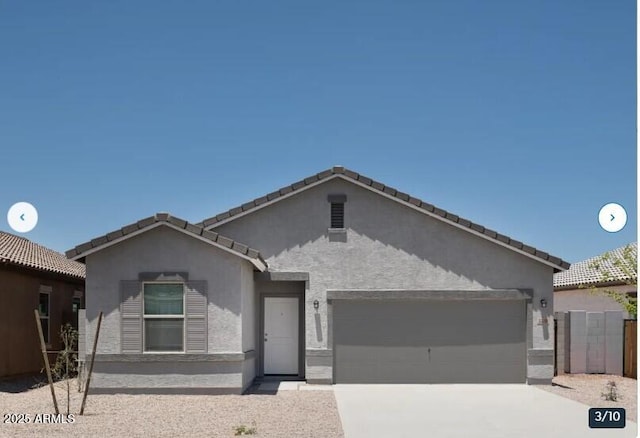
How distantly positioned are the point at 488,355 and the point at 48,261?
12306 millimetres

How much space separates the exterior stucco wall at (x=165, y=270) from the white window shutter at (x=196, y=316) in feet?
0.34

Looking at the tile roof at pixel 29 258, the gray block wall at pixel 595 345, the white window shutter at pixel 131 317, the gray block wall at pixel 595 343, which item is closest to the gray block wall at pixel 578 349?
the gray block wall at pixel 595 343

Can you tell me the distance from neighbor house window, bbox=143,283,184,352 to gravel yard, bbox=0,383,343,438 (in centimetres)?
103

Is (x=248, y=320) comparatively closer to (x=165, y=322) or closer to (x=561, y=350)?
(x=165, y=322)

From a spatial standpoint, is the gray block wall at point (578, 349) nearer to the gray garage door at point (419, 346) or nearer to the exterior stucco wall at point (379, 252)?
the exterior stucco wall at point (379, 252)

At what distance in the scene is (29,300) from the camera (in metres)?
17.8

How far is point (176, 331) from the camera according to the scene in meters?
14.1

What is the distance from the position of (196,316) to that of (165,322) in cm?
65

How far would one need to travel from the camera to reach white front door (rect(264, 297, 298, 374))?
54.9 feet

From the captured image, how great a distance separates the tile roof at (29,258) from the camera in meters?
16.6

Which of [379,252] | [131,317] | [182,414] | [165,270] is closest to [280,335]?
[379,252]

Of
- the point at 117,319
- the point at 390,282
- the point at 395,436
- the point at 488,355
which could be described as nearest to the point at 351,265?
the point at 390,282

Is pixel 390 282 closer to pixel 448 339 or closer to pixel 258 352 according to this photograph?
pixel 448 339

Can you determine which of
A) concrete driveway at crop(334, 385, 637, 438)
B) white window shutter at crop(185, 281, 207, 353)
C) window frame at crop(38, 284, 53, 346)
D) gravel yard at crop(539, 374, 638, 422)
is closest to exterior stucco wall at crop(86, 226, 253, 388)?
white window shutter at crop(185, 281, 207, 353)
